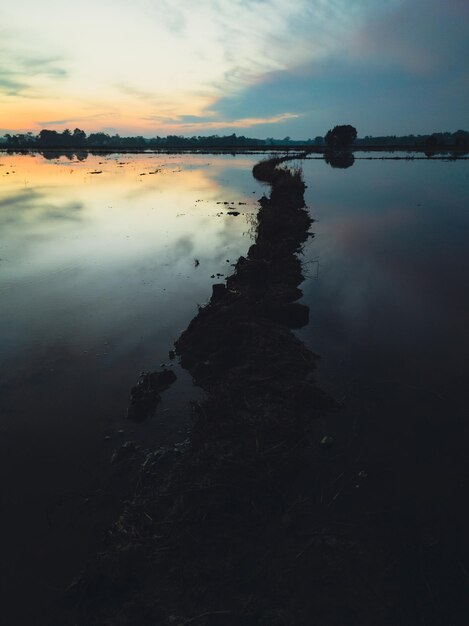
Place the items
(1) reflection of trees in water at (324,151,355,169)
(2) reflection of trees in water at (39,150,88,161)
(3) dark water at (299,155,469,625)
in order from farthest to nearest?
(2) reflection of trees in water at (39,150,88,161) < (1) reflection of trees in water at (324,151,355,169) < (3) dark water at (299,155,469,625)

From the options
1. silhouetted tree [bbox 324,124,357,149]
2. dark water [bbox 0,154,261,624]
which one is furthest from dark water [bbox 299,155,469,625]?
silhouetted tree [bbox 324,124,357,149]

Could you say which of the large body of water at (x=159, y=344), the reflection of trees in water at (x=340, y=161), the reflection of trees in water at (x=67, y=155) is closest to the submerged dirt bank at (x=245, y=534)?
the large body of water at (x=159, y=344)

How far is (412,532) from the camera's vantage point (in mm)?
5508

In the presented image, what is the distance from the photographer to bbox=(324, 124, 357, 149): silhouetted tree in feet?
423

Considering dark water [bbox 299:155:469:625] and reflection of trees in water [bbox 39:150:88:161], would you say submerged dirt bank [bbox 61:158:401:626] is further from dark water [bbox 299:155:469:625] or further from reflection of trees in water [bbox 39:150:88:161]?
reflection of trees in water [bbox 39:150:88:161]

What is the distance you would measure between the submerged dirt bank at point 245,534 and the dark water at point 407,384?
1.67ft

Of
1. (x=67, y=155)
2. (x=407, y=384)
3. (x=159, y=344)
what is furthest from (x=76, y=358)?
(x=67, y=155)

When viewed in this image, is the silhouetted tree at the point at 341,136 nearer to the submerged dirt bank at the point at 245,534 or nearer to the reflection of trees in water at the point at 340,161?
the reflection of trees in water at the point at 340,161

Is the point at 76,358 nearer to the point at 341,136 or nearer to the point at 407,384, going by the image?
the point at 407,384

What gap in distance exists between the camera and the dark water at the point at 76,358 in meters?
5.61

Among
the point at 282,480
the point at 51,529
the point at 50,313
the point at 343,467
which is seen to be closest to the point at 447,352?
the point at 343,467

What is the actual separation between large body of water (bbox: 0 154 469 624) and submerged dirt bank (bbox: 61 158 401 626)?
724 mm

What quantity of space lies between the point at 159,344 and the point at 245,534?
6.68m

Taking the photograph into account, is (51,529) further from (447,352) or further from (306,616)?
(447,352)
